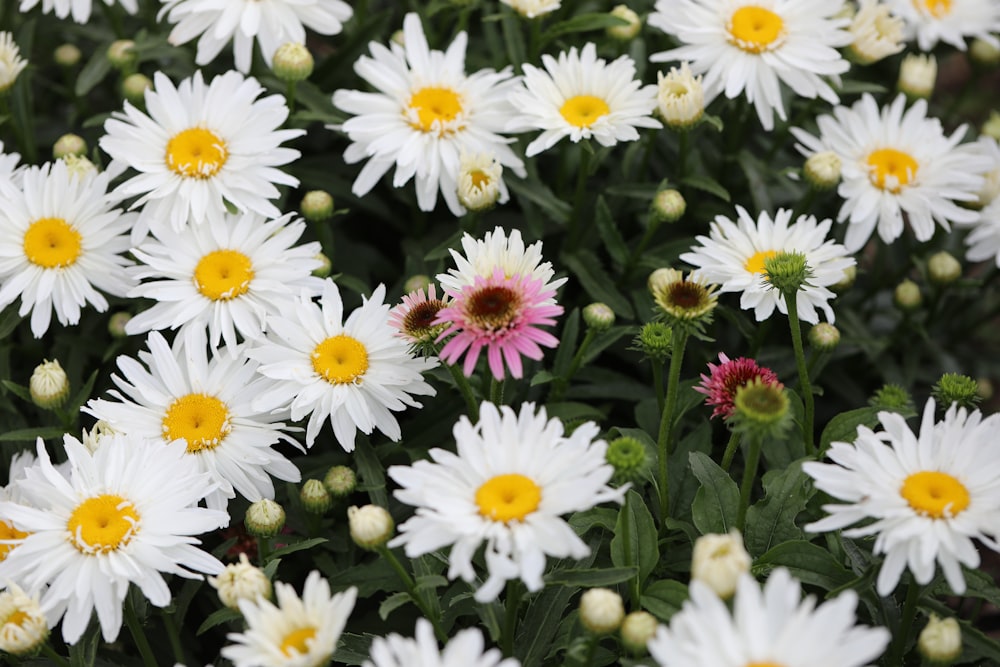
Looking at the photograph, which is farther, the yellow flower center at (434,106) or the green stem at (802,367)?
the yellow flower center at (434,106)

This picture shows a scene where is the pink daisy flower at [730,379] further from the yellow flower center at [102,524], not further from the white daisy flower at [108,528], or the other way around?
the yellow flower center at [102,524]

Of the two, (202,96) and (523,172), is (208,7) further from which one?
(523,172)

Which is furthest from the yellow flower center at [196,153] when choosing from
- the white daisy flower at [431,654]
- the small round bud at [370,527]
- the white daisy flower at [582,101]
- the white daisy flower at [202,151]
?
the white daisy flower at [431,654]

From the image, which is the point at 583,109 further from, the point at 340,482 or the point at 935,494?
the point at 935,494

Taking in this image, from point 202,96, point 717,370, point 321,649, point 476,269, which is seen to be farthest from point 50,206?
point 717,370

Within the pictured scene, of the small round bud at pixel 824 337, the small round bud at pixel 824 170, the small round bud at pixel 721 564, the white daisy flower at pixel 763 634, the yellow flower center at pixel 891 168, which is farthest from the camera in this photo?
the yellow flower center at pixel 891 168
